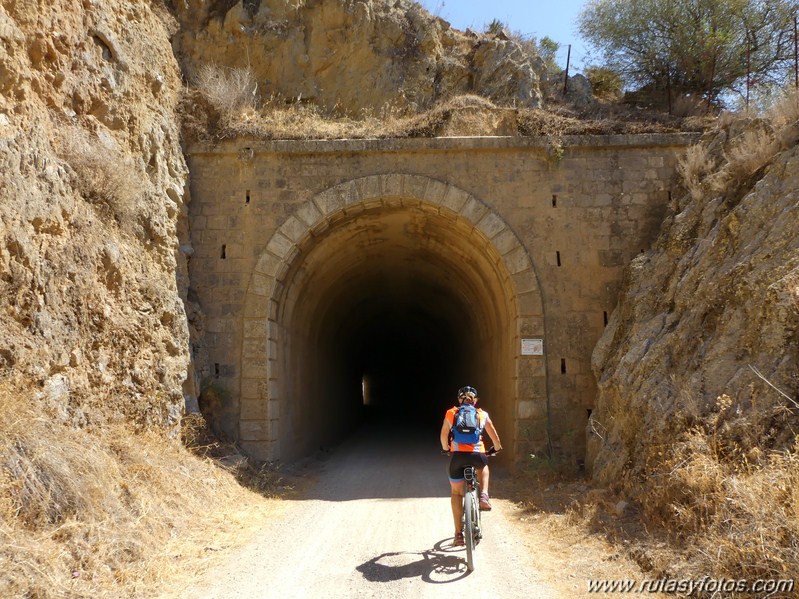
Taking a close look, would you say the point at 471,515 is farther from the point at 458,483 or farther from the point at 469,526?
the point at 458,483

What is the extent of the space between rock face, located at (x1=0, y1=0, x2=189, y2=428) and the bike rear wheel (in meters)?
4.14

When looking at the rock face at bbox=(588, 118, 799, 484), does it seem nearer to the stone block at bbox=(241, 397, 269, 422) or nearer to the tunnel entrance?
the tunnel entrance

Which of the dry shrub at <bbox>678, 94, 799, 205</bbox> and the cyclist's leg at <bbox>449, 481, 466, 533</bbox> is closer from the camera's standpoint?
the cyclist's leg at <bbox>449, 481, 466, 533</bbox>

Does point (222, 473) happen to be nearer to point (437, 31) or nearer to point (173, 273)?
point (173, 273)

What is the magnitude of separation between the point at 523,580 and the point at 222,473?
15.9 ft

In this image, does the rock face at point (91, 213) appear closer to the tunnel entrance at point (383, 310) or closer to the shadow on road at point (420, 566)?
the tunnel entrance at point (383, 310)

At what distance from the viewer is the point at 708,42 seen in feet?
47.3

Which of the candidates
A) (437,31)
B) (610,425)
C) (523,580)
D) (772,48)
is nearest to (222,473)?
(523,580)

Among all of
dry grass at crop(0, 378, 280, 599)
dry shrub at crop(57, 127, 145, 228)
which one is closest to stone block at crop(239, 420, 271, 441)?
dry grass at crop(0, 378, 280, 599)

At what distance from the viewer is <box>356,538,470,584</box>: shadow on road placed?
5.34m

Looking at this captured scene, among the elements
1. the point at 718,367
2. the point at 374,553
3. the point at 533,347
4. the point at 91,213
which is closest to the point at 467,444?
the point at 374,553

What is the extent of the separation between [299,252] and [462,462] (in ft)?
19.7

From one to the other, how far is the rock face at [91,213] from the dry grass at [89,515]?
607 millimetres

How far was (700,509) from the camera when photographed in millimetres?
5402
